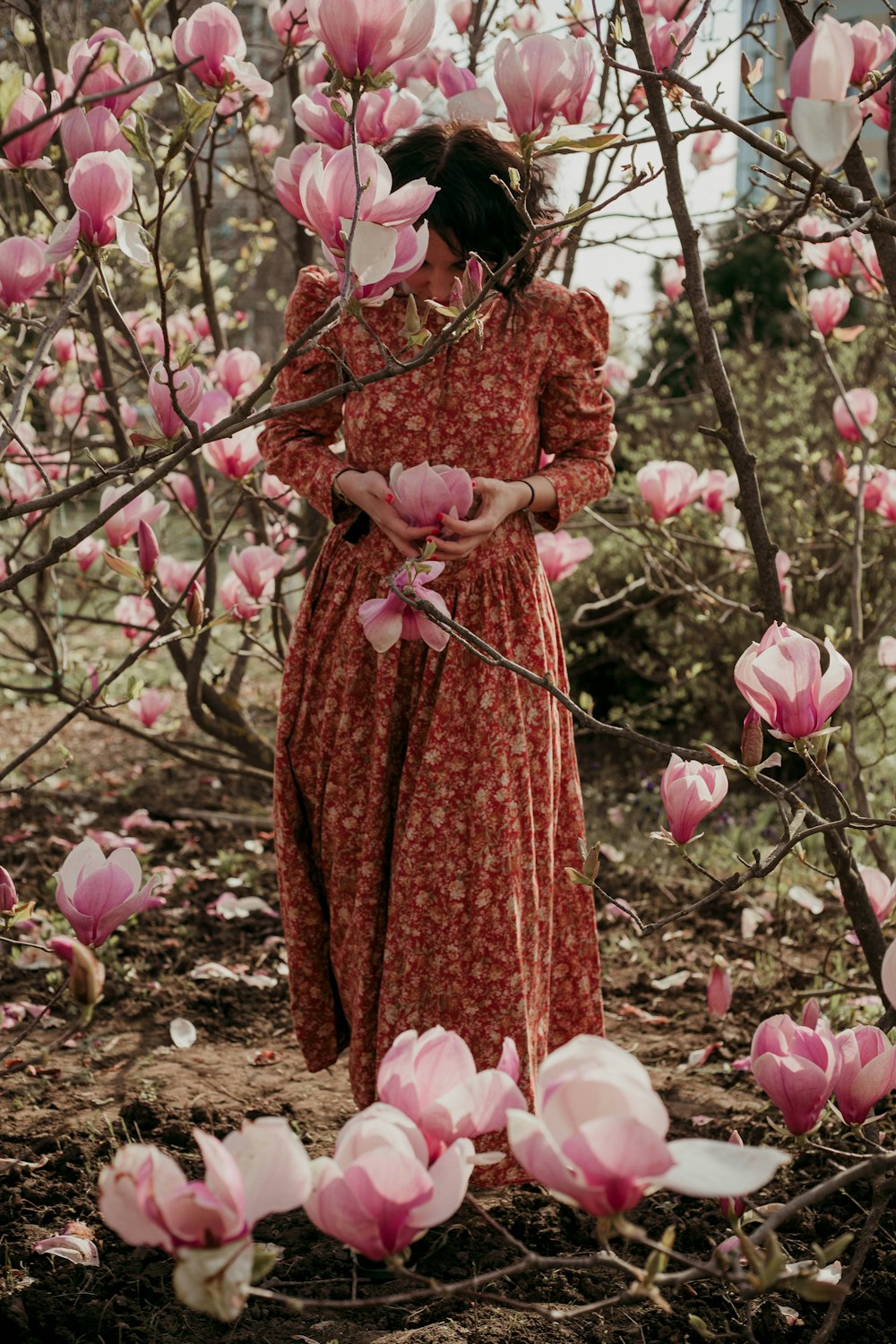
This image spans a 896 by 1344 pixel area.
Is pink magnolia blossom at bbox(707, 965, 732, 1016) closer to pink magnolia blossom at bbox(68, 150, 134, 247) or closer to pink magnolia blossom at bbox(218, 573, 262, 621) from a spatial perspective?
pink magnolia blossom at bbox(218, 573, 262, 621)

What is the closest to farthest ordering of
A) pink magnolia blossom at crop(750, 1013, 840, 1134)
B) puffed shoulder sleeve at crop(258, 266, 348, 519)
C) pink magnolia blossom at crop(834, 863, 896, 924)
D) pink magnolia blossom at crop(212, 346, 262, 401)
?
A: 1. pink magnolia blossom at crop(750, 1013, 840, 1134)
2. pink magnolia blossom at crop(834, 863, 896, 924)
3. puffed shoulder sleeve at crop(258, 266, 348, 519)
4. pink magnolia blossom at crop(212, 346, 262, 401)

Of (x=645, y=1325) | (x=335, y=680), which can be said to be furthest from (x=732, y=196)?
(x=645, y=1325)

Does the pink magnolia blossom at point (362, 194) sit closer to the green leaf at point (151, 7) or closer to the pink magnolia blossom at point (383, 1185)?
the green leaf at point (151, 7)

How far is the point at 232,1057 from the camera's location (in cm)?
250

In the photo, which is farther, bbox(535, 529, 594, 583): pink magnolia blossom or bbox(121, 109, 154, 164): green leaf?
bbox(535, 529, 594, 583): pink magnolia blossom

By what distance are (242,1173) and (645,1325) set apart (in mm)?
1182

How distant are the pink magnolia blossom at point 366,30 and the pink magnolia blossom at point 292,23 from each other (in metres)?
1.31

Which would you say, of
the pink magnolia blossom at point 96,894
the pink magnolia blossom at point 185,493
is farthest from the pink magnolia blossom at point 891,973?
the pink magnolia blossom at point 185,493

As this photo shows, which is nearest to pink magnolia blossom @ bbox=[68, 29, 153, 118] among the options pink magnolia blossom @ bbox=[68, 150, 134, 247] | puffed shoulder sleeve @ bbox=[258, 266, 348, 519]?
pink magnolia blossom @ bbox=[68, 150, 134, 247]

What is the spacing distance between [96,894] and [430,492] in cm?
62

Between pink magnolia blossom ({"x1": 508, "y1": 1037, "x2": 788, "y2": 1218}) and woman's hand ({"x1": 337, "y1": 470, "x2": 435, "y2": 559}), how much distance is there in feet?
3.75

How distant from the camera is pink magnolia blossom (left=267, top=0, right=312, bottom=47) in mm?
2363

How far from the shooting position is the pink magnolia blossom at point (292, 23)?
236 cm

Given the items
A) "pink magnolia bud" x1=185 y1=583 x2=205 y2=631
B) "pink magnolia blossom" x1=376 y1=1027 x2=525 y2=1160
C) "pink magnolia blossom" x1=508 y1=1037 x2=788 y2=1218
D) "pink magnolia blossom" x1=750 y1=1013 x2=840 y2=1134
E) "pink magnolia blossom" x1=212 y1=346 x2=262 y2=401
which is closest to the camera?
"pink magnolia blossom" x1=508 y1=1037 x2=788 y2=1218
